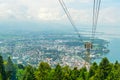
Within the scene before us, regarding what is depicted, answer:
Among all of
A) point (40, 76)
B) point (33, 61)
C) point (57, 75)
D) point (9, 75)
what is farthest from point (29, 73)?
point (33, 61)

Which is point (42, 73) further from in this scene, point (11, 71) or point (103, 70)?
point (11, 71)

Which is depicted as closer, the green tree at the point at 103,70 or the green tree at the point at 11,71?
the green tree at the point at 103,70

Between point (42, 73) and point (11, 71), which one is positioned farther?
point (11, 71)

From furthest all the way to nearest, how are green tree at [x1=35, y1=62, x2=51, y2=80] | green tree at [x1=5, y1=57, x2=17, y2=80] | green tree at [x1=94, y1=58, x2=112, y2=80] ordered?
green tree at [x1=5, y1=57, x2=17, y2=80], green tree at [x1=35, y1=62, x2=51, y2=80], green tree at [x1=94, y1=58, x2=112, y2=80]

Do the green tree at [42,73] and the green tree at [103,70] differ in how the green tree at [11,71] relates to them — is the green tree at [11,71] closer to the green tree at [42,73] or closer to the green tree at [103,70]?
the green tree at [42,73]

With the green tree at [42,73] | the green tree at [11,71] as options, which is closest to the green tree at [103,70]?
the green tree at [42,73]

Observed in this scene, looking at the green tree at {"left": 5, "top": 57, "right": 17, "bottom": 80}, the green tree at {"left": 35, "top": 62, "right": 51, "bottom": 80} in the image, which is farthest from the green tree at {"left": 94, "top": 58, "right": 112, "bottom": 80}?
the green tree at {"left": 5, "top": 57, "right": 17, "bottom": 80}

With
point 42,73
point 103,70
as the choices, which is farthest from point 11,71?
point 103,70

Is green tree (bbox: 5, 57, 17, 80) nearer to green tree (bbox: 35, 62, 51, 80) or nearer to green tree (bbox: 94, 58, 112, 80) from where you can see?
green tree (bbox: 35, 62, 51, 80)

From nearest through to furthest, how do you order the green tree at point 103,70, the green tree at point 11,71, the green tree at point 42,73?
1. the green tree at point 103,70
2. the green tree at point 42,73
3. the green tree at point 11,71

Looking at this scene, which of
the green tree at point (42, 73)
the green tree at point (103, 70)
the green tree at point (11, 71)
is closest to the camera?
the green tree at point (103, 70)

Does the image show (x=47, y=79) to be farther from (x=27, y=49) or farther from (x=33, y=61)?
(x=27, y=49)
